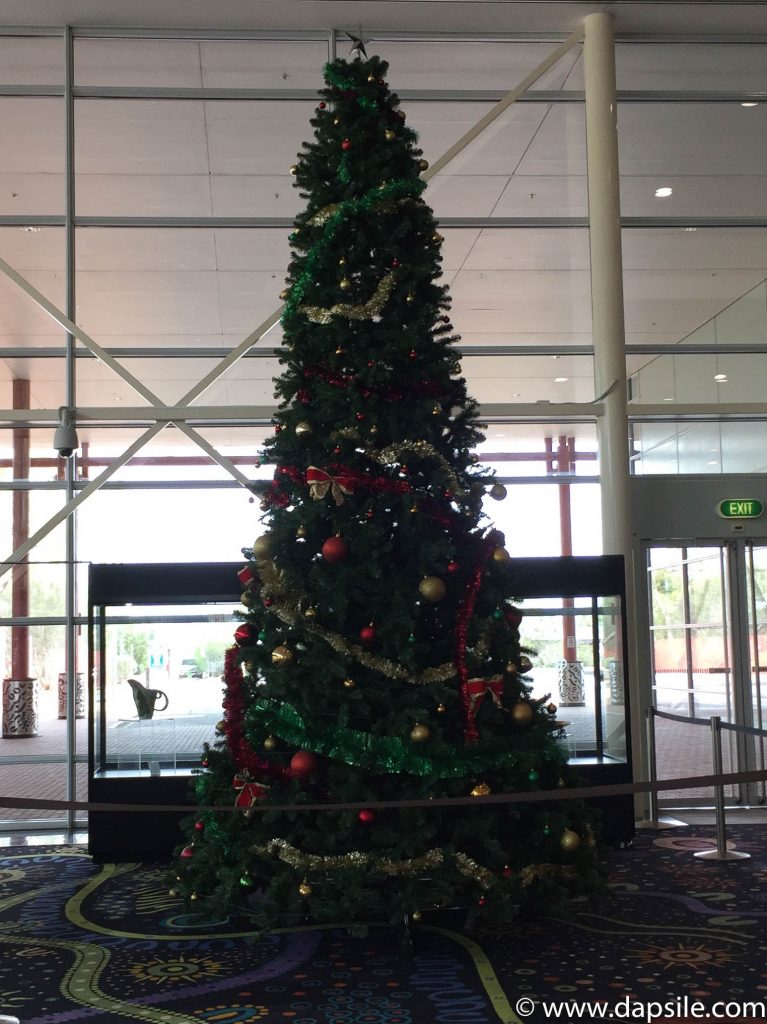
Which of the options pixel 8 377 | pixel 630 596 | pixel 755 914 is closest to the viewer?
pixel 755 914

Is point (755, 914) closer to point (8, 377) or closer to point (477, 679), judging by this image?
point (477, 679)

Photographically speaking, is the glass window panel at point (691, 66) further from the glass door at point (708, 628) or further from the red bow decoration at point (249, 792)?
the red bow decoration at point (249, 792)

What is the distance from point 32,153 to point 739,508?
7074 mm

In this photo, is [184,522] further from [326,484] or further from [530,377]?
[326,484]

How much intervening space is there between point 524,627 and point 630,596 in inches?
63.6

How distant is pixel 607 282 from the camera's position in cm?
970

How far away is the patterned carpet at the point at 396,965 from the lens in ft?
13.9

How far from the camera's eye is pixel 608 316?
9.66m

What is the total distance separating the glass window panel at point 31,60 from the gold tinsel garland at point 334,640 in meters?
6.79

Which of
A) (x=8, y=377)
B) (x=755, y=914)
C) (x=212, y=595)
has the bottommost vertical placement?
(x=755, y=914)

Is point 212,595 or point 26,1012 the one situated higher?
point 212,595

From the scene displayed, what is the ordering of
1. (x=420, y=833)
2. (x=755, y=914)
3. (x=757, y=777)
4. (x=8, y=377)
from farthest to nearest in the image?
(x=8, y=377) < (x=755, y=914) < (x=420, y=833) < (x=757, y=777)

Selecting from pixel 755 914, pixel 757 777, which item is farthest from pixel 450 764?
pixel 755 914

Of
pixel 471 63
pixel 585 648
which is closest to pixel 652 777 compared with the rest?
pixel 585 648
